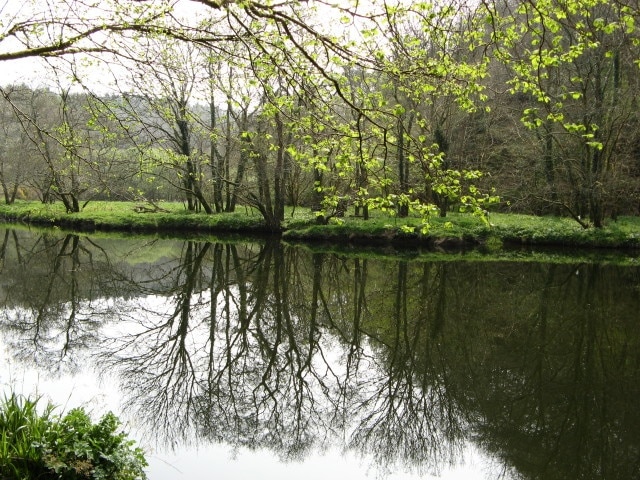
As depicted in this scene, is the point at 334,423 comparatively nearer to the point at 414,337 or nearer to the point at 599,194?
the point at 414,337

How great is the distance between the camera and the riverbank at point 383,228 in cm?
2389

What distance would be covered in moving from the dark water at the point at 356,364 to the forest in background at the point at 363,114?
2.76m

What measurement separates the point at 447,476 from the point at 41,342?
8.10 meters

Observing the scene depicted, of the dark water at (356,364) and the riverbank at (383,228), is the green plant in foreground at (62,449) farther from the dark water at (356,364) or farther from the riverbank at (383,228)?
the riverbank at (383,228)

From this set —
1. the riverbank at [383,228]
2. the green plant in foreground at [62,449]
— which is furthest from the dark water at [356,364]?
the riverbank at [383,228]

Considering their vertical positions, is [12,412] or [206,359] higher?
[12,412]

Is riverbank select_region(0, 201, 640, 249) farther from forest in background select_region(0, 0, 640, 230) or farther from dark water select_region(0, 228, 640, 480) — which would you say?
dark water select_region(0, 228, 640, 480)

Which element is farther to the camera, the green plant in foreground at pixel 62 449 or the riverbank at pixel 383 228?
the riverbank at pixel 383 228

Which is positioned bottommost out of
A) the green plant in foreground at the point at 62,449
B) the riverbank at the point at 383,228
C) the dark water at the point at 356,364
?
the dark water at the point at 356,364

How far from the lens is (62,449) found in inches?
197

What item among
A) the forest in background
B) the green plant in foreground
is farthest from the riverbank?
the green plant in foreground

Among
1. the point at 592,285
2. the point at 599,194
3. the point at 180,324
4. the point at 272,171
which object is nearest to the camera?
the point at 180,324

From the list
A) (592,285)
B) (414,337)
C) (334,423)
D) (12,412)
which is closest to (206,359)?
(334,423)

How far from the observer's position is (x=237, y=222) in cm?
3078
